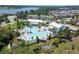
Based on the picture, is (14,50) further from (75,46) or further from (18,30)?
(75,46)

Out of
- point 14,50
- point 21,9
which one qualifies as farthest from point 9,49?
point 21,9

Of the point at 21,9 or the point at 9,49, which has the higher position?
the point at 21,9
